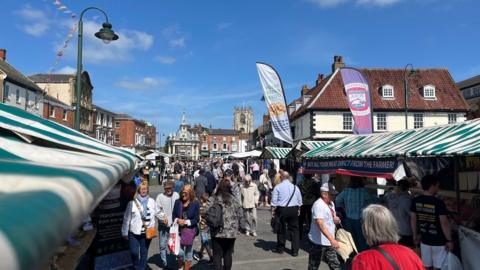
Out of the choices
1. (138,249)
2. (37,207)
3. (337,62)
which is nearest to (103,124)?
(337,62)

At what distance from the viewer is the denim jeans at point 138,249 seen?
25.2 feet

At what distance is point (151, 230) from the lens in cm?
791

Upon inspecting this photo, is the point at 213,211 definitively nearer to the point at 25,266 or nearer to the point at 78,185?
the point at 78,185

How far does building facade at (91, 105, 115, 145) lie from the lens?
69.9 metres

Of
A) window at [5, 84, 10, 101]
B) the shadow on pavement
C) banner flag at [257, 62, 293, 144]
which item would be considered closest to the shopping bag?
the shadow on pavement

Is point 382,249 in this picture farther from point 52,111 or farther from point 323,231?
point 52,111

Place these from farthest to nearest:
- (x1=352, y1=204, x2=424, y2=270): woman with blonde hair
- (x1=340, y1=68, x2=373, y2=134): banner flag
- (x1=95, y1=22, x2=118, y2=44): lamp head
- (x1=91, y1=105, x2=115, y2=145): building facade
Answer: (x1=91, y1=105, x2=115, y2=145): building facade < (x1=340, y1=68, x2=373, y2=134): banner flag < (x1=95, y1=22, x2=118, y2=44): lamp head < (x1=352, y1=204, x2=424, y2=270): woman with blonde hair

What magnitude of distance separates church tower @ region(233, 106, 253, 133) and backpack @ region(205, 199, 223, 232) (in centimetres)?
15242

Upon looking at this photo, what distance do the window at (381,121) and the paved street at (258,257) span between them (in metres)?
27.8

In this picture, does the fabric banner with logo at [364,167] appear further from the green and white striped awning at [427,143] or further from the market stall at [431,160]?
the green and white striped awning at [427,143]

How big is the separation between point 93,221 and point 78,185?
6.24 meters

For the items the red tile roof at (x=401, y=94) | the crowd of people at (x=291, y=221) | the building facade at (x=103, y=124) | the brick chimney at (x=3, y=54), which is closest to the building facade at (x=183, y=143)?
the building facade at (x=103, y=124)

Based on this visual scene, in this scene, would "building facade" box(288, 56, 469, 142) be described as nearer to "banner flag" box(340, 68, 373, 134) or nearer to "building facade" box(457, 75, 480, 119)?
"building facade" box(457, 75, 480, 119)

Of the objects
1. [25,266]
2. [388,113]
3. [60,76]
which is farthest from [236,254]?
[60,76]
